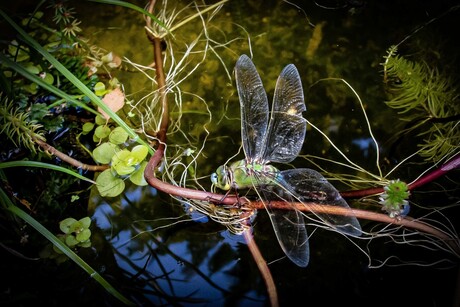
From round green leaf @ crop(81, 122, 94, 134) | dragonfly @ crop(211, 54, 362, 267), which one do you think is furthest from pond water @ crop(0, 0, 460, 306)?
round green leaf @ crop(81, 122, 94, 134)

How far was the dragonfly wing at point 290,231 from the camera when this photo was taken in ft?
4.16

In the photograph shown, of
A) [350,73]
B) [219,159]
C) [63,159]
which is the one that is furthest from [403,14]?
[63,159]

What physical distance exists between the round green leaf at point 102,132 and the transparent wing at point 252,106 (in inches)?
24.1

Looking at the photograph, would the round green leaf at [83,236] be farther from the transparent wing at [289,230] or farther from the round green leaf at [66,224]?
the transparent wing at [289,230]

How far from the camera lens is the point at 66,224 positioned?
4.62ft

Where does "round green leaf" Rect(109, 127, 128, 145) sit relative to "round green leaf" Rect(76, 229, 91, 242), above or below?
above

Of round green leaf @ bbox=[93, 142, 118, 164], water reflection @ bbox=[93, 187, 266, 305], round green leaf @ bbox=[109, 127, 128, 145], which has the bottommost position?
water reflection @ bbox=[93, 187, 266, 305]

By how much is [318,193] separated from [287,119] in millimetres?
332

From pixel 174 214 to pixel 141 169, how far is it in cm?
23

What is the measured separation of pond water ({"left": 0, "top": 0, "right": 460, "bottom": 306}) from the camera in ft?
4.36

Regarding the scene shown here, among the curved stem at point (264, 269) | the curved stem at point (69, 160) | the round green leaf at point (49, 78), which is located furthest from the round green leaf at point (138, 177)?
the round green leaf at point (49, 78)

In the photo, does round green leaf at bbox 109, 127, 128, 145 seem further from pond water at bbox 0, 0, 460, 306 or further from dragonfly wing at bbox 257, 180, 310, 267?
dragonfly wing at bbox 257, 180, 310, 267

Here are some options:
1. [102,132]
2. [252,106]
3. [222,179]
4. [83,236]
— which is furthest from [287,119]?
[83,236]

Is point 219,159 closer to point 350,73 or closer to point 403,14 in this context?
point 350,73
